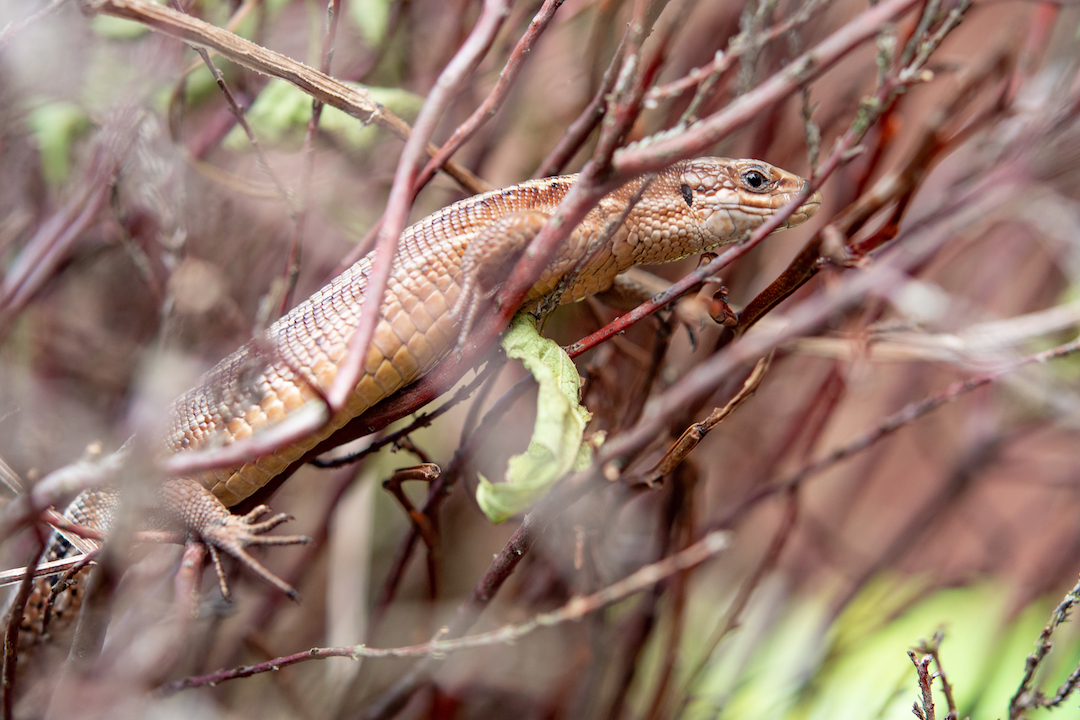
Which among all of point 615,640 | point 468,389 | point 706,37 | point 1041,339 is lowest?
point 615,640

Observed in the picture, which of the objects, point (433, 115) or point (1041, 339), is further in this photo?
point (1041, 339)

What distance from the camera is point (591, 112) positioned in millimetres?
989

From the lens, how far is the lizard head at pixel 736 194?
1.36 meters

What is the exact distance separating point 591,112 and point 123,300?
2.00m

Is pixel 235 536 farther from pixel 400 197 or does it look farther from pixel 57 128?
pixel 57 128

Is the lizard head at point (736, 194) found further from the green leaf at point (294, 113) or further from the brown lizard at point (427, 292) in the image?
the green leaf at point (294, 113)

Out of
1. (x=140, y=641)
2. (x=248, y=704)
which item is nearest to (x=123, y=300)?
(x=248, y=704)

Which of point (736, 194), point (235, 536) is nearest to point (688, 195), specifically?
point (736, 194)

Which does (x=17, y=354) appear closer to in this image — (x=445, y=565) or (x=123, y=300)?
(x=123, y=300)

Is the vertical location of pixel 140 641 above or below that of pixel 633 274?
below

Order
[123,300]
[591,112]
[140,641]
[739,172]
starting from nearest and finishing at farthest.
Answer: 1. [591,112]
2. [140,641]
3. [739,172]
4. [123,300]

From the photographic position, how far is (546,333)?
204 centimetres

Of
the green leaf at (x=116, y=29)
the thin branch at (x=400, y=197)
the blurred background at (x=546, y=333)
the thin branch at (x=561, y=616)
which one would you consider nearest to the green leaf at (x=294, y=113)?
the blurred background at (x=546, y=333)

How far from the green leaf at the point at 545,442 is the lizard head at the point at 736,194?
20.6 inches
